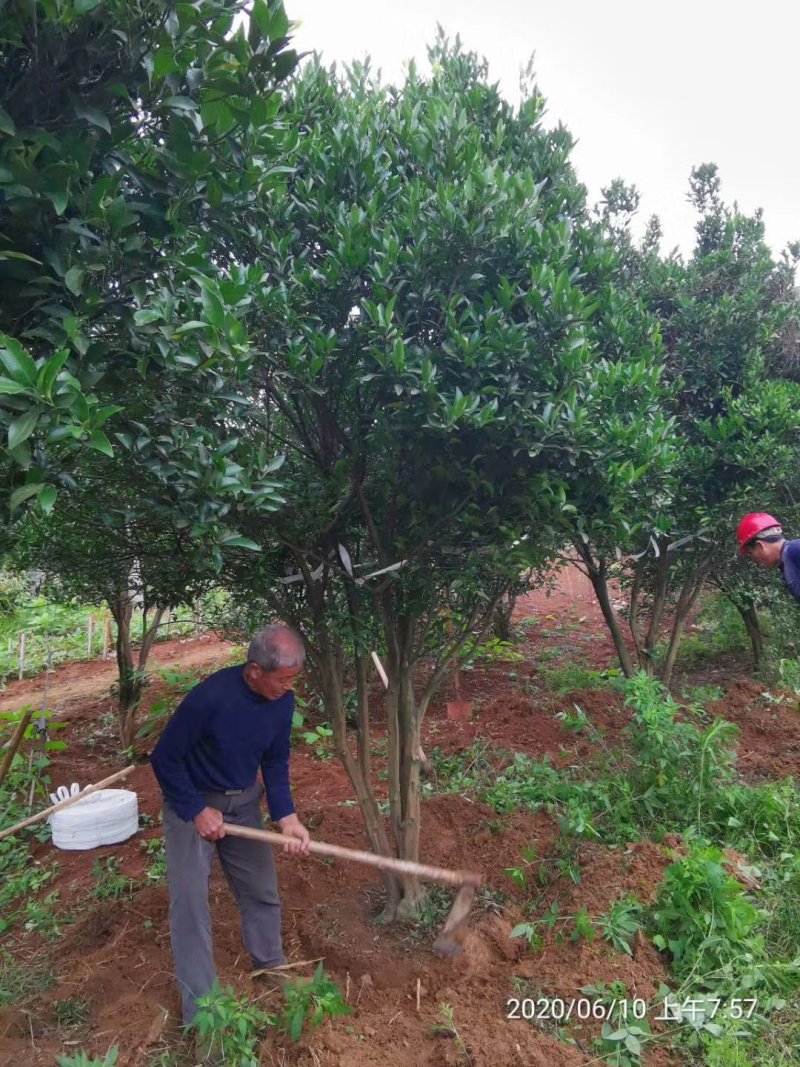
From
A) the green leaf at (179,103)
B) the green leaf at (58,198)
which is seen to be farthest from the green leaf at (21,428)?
the green leaf at (179,103)

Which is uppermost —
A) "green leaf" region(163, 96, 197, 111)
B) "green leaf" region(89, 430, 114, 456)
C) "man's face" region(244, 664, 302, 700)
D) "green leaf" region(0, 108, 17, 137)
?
"green leaf" region(163, 96, 197, 111)

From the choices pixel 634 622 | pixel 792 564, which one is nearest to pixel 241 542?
pixel 792 564

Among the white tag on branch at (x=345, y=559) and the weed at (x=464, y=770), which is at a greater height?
the white tag on branch at (x=345, y=559)

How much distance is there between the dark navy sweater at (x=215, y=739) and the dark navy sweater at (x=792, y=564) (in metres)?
3.07

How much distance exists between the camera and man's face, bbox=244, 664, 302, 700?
308 centimetres

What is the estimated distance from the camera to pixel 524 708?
729 centimetres

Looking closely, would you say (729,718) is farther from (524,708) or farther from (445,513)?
(445,513)

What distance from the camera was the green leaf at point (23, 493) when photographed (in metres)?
1.65

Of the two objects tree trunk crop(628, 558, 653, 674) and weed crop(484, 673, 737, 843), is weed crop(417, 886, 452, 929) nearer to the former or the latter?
weed crop(484, 673, 737, 843)

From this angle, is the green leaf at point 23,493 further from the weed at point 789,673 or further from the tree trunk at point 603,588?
the weed at point 789,673

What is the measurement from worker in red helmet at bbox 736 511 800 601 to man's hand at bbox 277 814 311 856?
125 inches

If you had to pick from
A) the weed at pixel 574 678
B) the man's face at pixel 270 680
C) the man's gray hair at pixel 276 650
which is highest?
the man's gray hair at pixel 276 650

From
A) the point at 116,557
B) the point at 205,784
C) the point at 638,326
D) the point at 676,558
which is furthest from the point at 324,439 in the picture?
the point at 676,558

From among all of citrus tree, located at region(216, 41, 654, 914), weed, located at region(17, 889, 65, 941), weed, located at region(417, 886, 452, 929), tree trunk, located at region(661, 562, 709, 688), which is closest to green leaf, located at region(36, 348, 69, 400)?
citrus tree, located at region(216, 41, 654, 914)
